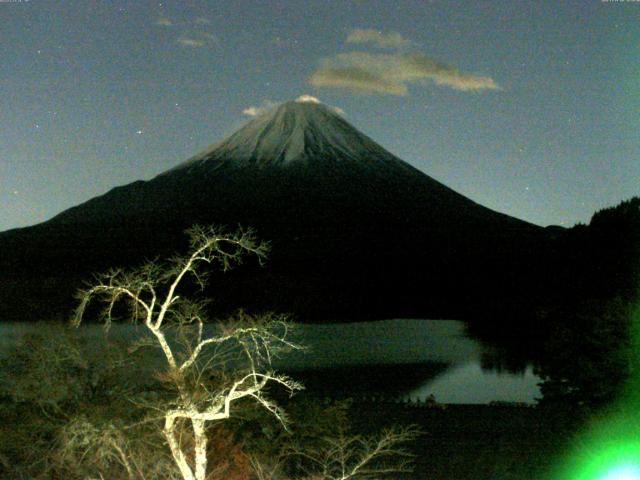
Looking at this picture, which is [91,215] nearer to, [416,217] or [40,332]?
[416,217]

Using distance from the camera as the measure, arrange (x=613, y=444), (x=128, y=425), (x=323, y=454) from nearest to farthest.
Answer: (x=128, y=425) < (x=613, y=444) < (x=323, y=454)

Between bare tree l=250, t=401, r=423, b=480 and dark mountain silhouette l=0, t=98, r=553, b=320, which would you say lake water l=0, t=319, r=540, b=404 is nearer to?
bare tree l=250, t=401, r=423, b=480

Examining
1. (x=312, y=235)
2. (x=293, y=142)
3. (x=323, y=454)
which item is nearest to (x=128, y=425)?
(x=323, y=454)

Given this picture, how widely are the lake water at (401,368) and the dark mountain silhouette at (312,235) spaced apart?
16619 millimetres

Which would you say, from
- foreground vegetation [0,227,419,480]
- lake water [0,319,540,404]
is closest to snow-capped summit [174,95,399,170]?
lake water [0,319,540,404]

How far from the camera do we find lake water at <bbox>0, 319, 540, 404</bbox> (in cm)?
1912

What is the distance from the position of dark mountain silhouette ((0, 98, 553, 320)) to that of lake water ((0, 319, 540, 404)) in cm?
1662

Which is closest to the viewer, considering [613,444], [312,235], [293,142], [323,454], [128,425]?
[128,425]

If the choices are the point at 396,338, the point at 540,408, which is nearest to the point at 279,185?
the point at 396,338

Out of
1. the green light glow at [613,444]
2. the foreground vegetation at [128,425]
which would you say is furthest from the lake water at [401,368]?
the green light glow at [613,444]

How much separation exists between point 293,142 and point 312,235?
1997 centimetres

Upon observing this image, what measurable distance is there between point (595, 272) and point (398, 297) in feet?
138

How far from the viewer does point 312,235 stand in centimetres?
6938

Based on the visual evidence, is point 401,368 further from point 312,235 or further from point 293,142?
point 293,142
